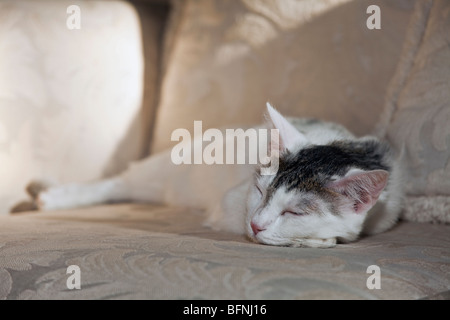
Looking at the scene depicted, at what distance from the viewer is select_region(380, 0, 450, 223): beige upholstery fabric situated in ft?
4.11

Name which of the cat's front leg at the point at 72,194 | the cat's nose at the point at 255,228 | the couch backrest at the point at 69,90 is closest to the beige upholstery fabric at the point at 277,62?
the couch backrest at the point at 69,90

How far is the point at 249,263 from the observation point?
0.83m

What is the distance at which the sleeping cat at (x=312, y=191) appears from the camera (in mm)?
1057

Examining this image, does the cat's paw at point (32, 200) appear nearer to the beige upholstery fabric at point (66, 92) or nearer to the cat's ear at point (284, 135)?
the beige upholstery fabric at point (66, 92)

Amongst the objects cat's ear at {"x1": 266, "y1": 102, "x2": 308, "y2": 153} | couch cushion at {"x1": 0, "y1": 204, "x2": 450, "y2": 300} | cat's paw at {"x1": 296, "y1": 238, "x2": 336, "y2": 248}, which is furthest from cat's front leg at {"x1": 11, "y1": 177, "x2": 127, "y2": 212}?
cat's paw at {"x1": 296, "y1": 238, "x2": 336, "y2": 248}

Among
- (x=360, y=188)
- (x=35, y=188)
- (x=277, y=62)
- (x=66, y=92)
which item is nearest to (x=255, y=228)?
(x=360, y=188)

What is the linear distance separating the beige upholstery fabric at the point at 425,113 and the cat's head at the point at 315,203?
0.27 meters

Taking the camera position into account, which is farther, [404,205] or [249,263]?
[404,205]

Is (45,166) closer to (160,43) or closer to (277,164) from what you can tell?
(160,43)

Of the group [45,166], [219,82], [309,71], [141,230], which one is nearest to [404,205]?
[309,71]

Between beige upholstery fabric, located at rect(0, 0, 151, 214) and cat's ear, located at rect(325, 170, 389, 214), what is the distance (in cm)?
116

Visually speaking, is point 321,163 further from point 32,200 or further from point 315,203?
point 32,200
